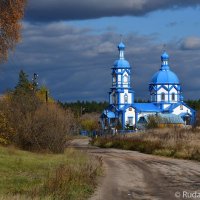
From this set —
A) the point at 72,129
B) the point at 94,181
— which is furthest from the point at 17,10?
the point at 72,129

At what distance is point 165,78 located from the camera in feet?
390

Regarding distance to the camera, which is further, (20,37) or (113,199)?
(20,37)

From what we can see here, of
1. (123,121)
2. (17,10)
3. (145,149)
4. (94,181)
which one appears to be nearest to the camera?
(94,181)

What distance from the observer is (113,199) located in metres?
16.1

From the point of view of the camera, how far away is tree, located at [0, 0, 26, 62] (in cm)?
2317

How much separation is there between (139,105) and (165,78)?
8300 millimetres

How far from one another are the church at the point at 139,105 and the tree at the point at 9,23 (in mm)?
92289

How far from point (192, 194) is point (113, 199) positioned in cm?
251

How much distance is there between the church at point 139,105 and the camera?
385 feet

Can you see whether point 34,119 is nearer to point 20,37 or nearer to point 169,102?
point 20,37

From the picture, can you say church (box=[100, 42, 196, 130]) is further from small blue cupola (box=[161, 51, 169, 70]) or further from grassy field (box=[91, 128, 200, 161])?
grassy field (box=[91, 128, 200, 161])

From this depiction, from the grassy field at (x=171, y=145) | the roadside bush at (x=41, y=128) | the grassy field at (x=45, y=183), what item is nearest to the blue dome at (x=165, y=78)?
the grassy field at (x=171, y=145)

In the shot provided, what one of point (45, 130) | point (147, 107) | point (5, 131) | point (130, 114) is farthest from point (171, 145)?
point (147, 107)

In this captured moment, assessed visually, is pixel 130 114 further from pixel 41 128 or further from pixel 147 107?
pixel 41 128
